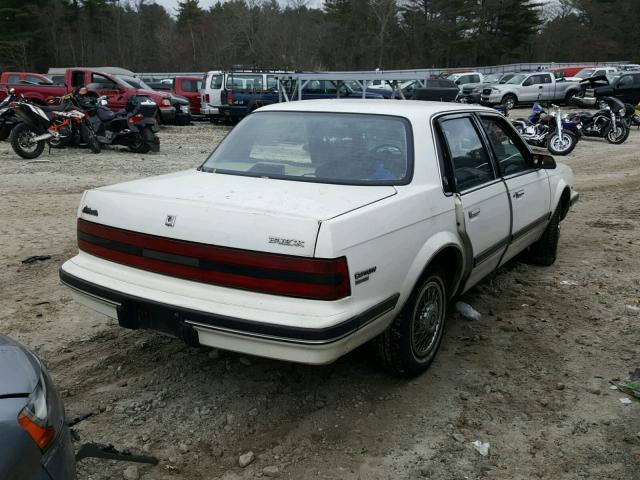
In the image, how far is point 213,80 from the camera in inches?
816

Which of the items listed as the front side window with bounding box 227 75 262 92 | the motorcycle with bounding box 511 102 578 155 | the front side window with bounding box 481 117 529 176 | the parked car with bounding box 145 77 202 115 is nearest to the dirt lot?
the front side window with bounding box 481 117 529 176

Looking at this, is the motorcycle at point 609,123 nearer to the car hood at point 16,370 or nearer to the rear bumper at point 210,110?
the rear bumper at point 210,110

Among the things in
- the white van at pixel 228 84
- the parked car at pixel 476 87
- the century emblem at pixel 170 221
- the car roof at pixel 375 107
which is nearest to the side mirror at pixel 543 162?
the car roof at pixel 375 107

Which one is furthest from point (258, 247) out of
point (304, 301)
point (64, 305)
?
point (64, 305)

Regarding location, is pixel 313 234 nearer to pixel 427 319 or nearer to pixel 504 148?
pixel 427 319

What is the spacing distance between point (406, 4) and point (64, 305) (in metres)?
67.4

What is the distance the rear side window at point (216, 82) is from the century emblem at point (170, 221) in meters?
18.5

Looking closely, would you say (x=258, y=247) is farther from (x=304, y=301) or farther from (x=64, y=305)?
(x=64, y=305)

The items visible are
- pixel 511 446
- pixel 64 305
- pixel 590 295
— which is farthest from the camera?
pixel 590 295

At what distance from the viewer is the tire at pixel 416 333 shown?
3.29 metres

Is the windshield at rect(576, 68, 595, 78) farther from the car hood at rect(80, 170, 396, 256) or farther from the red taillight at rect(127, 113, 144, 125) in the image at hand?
the car hood at rect(80, 170, 396, 256)

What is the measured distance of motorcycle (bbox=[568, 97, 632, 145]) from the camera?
16252 mm

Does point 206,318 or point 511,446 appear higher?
point 206,318

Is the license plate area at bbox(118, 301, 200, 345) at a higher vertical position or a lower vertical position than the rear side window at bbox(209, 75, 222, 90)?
lower
